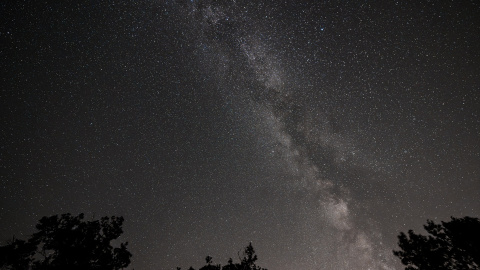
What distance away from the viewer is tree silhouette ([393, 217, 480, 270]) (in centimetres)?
1116

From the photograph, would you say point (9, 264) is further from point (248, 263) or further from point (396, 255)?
point (396, 255)

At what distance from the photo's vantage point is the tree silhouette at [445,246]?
1116cm

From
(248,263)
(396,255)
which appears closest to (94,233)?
(248,263)

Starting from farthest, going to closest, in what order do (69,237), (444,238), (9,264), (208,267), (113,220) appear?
(208,267) → (113,220) → (69,237) → (9,264) → (444,238)

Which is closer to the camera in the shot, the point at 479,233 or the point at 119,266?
the point at 479,233

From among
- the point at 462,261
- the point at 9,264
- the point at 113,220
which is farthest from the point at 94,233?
the point at 462,261

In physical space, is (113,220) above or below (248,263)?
above

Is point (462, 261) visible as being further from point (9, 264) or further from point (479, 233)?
point (9, 264)

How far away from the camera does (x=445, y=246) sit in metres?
12.2

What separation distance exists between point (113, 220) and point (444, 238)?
20744mm

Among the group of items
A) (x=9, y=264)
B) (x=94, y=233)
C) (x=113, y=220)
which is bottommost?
(x=9, y=264)

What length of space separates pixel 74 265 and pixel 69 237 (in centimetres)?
193

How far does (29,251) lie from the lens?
45.1 ft

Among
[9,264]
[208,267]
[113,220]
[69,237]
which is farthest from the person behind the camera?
[208,267]
